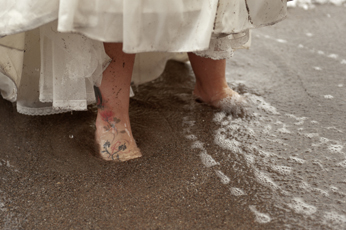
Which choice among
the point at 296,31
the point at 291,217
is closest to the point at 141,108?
the point at 291,217

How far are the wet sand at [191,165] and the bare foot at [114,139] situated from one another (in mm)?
39

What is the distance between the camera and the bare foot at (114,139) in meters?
1.38

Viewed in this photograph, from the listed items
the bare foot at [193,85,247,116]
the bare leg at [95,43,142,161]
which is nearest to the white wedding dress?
the bare leg at [95,43,142,161]

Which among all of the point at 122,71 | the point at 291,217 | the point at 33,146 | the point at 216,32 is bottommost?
the point at 33,146

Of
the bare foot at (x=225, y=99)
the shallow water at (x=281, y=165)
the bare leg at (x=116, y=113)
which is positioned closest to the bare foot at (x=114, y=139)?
the bare leg at (x=116, y=113)

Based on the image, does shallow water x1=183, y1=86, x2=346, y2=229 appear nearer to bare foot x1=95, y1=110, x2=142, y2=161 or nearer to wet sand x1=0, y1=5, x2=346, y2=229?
wet sand x1=0, y1=5, x2=346, y2=229

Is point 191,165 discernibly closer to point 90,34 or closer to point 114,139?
point 114,139

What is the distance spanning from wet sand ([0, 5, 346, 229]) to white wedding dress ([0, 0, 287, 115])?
0.19 metres

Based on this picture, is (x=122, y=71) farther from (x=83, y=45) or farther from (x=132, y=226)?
(x=132, y=226)

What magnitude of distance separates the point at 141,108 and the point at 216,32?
0.65 metres

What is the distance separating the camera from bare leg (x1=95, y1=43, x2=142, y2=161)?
4.44ft

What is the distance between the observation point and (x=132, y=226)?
1083mm

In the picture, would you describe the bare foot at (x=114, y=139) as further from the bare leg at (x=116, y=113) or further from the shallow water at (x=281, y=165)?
the shallow water at (x=281, y=165)

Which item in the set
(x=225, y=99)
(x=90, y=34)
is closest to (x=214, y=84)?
(x=225, y=99)
